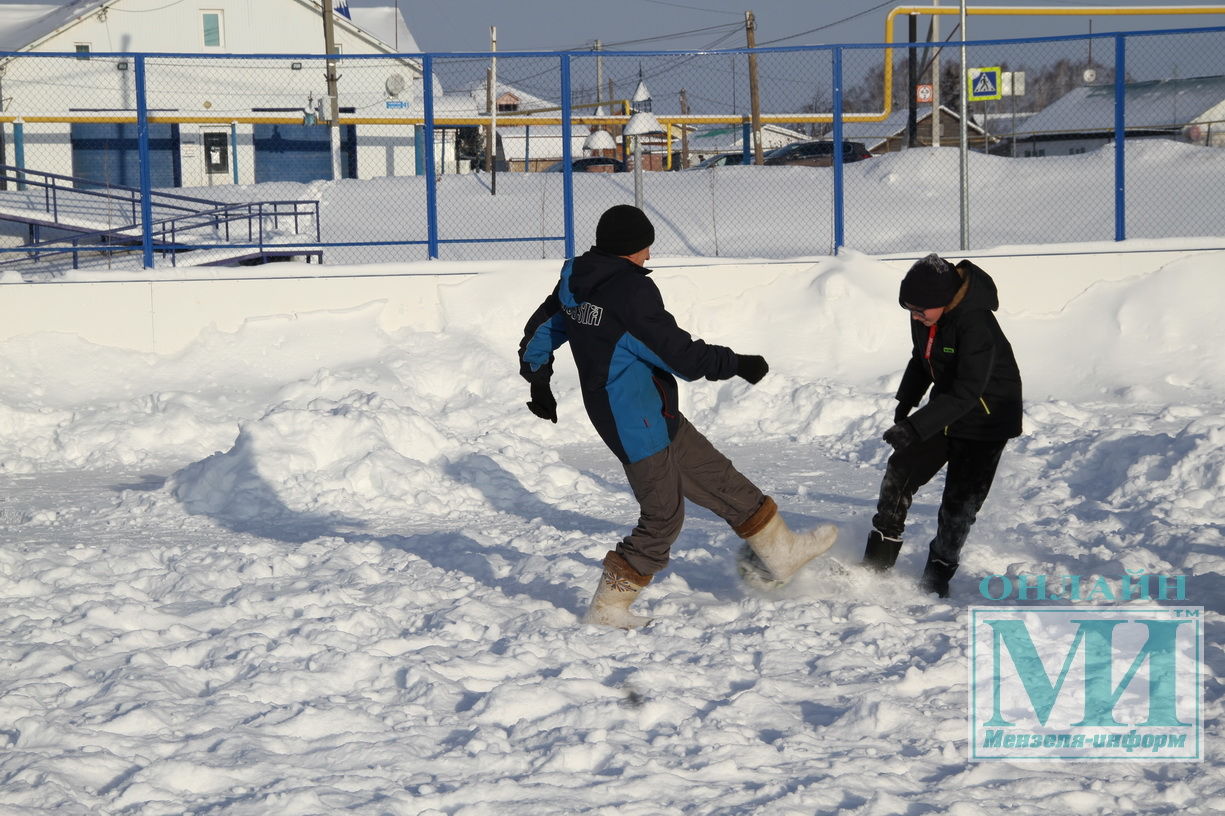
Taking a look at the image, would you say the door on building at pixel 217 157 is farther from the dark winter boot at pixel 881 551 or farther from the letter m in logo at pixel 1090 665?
the letter m in logo at pixel 1090 665

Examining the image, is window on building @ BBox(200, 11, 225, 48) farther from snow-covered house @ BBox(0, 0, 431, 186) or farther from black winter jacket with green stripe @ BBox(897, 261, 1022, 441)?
black winter jacket with green stripe @ BBox(897, 261, 1022, 441)

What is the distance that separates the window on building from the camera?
39.4m

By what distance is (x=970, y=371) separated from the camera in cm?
497

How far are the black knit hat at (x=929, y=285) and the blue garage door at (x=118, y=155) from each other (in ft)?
100

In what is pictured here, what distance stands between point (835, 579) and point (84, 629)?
3.10 m

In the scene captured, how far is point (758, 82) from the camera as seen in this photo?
522 inches

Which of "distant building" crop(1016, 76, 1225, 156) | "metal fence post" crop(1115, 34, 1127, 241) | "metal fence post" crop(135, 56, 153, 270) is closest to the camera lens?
"metal fence post" crop(135, 56, 153, 270)

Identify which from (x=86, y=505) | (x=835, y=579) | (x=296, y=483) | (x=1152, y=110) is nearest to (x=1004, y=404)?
(x=835, y=579)

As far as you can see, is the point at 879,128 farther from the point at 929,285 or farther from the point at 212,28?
the point at 212,28

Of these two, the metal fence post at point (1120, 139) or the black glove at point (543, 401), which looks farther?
the metal fence post at point (1120, 139)

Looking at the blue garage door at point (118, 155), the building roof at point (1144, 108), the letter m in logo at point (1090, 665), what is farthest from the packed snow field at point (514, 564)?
the blue garage door at point (118, 155)

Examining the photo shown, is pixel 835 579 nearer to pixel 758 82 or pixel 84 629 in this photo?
pixel 84 629

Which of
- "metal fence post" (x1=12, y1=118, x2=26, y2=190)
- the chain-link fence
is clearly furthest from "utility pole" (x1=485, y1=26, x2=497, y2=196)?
"metal fence post" (x1=12, y1=118, x2=26, y2=190)

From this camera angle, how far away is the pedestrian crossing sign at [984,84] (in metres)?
13.4
